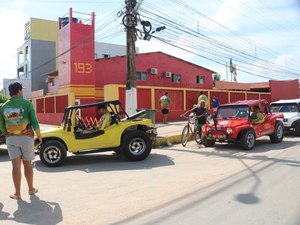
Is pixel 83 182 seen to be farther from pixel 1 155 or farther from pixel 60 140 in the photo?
pixel 1 155

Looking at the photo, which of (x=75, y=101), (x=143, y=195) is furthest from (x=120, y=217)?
(x=75, y=101)

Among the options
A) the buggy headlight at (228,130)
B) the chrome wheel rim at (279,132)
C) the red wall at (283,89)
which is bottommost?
the chrome wheel rim at (279,132)

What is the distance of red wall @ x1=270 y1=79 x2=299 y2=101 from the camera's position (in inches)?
1474

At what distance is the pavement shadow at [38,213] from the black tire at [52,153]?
10.5 feet

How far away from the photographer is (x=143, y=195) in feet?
21.0

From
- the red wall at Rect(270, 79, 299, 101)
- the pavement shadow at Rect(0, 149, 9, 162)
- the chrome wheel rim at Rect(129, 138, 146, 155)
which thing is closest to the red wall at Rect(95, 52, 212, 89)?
the red wall at Rect(270, 79, 299, 101)

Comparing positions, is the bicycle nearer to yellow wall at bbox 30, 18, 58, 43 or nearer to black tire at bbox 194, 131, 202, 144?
black tire at bbox 194, 131, 202, 144

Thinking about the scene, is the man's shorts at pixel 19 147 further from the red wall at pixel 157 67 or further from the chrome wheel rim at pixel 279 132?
the red wall at pixel 157 67

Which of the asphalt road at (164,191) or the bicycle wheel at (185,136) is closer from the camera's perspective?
the asphalt road at (164,191)

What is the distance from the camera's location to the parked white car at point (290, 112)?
1531 cm

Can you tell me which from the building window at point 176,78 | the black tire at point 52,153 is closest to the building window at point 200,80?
the building window at point 176,78

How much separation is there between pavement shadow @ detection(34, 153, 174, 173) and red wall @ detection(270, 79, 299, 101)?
29.2 metres

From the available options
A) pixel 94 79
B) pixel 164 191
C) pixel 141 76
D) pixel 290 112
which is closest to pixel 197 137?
pixel 290 112

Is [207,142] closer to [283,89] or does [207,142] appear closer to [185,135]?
[185,135]
